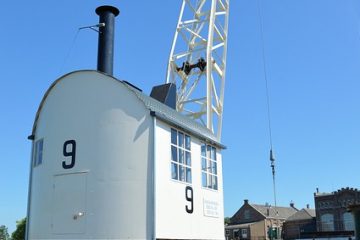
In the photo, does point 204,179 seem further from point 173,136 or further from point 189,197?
point 173,136

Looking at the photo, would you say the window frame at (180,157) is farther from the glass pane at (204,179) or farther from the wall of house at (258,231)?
the wall of house at (258,231)

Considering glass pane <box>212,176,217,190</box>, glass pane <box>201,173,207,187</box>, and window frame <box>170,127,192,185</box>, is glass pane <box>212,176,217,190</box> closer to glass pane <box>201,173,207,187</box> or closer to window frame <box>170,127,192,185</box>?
glass pane <box>201,173,207,187</box>

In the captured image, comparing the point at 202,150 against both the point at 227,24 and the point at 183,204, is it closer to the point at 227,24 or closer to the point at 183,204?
the point at 183,204

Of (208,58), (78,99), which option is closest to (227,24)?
(208,58)

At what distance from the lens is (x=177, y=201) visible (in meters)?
14.2

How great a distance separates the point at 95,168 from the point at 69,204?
4.25 ft

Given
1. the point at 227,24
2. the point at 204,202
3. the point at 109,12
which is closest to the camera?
the point at 204,202

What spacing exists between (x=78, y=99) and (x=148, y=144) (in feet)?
9.09

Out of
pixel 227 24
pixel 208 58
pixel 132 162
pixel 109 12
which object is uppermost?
pixel 227 24

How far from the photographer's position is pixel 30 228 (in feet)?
47.8

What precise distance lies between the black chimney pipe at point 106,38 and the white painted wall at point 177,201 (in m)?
4.31

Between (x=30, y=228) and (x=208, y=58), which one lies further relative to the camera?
(x=208, y=58)

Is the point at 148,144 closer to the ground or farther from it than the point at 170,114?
closer to the ground

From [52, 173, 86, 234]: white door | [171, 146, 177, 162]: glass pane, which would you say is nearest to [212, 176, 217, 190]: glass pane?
[171, 146, 177, 162]: glass pane
